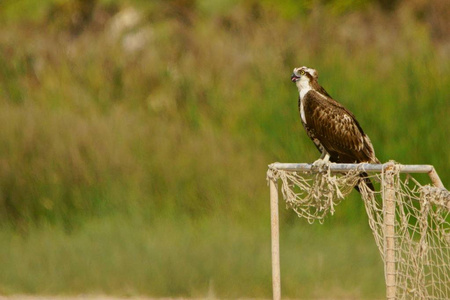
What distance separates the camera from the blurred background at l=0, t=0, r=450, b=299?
36.2 feet

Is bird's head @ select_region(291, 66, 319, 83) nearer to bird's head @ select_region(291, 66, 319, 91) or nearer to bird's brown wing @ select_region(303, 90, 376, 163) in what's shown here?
bird's head @ select_region(291, 66, 319, 91)

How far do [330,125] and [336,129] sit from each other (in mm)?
53

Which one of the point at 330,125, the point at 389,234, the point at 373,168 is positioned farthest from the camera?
the point at 330,125

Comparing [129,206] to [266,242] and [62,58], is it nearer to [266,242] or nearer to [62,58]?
[266,242]

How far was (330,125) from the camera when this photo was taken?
8.20 m

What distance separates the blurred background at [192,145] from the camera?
1104cm

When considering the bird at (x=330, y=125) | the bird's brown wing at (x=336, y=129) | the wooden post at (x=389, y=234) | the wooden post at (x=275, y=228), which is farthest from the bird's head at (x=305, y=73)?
the wooden post at (x=389, y=234)

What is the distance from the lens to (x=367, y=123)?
523 inches

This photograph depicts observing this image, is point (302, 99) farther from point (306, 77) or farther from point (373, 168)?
point (373, 168)

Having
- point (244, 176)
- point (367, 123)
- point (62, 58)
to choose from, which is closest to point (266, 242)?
point (244, 176)

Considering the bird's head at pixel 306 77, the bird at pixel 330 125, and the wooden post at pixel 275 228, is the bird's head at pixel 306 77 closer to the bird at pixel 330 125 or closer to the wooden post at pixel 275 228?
the bird at pixel 330 125

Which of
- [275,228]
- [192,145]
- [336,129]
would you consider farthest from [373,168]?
[192,145]

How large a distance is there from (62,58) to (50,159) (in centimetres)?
271

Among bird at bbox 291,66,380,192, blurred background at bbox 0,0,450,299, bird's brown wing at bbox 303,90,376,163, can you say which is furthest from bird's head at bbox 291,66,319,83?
blurred background at bbox 0,0,450,299
